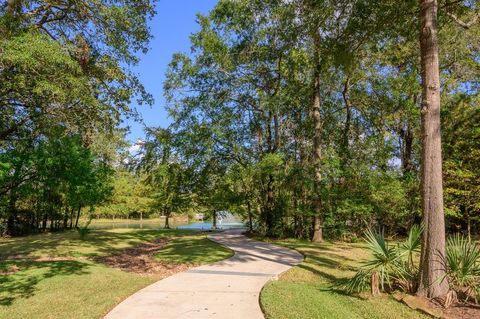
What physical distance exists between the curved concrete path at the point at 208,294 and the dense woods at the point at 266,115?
526 cm

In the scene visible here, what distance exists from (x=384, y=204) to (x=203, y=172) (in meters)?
9.24

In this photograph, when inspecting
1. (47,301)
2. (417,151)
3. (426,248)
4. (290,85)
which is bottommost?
(47,301)

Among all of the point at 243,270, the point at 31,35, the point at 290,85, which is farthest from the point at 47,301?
the point at 290,85

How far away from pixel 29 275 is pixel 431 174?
29.0 ft

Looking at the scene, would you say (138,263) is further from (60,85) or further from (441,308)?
(441,308)

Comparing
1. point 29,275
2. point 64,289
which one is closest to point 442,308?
point 64,289

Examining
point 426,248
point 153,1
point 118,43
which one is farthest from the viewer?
point 153,1

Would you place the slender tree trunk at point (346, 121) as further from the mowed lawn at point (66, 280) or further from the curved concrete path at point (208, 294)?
the curved concrete path at point (208, 294)

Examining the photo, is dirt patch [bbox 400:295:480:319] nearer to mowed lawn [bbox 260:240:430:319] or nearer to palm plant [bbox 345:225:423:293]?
mowed lawn [bbox 260:240:430:319]

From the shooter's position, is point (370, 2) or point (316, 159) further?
point (316, 159)

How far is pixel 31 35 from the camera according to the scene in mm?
8688

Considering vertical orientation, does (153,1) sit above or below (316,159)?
above

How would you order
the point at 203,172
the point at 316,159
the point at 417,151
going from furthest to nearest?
the point at 417,151 → the point at 203,172 → the point at 316,159

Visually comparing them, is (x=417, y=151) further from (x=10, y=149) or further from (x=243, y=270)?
(x=10, y=149)
